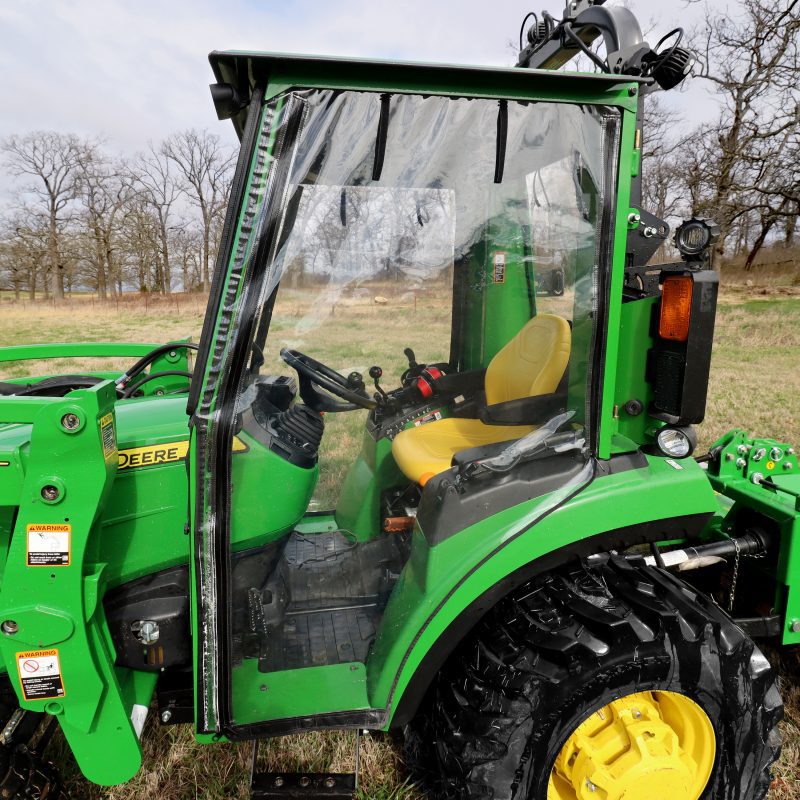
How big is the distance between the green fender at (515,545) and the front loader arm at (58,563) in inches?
32.7

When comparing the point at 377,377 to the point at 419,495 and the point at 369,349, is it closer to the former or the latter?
the point at 369,349

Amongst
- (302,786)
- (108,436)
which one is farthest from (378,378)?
(302,786)

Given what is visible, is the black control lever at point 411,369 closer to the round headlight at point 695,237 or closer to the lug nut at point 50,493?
the round headlight at point 695,237

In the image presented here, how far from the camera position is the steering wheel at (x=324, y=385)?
195 cm

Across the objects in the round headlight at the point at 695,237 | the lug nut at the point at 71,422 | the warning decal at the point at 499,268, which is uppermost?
the round headlight at the point at 695,237

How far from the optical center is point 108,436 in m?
1.71

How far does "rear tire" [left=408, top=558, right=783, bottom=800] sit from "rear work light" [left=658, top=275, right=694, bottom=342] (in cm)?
75

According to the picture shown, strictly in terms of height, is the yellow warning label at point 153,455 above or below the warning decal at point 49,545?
above

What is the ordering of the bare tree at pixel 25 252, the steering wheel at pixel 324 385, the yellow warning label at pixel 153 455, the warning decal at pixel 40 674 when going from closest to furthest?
the warning decal at pixel 40 674, the yellow warning label at pixel 153 455, the steering wheel at pixel 324 385, the bare tree at pixel 25 252

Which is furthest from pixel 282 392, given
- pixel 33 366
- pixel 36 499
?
pixel 33 366

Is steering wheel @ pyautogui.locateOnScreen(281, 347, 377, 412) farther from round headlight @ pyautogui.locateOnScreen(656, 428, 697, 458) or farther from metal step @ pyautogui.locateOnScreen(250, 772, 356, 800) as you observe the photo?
metal step @ pyautogui.locateOnScreen(250, 772, 356, 800)

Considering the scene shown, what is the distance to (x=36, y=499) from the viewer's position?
1615 millimetres

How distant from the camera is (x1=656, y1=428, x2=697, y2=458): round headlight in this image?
66.1 inches

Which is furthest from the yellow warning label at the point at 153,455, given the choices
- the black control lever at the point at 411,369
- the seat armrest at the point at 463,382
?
the seat armrest at the point at 463,382
